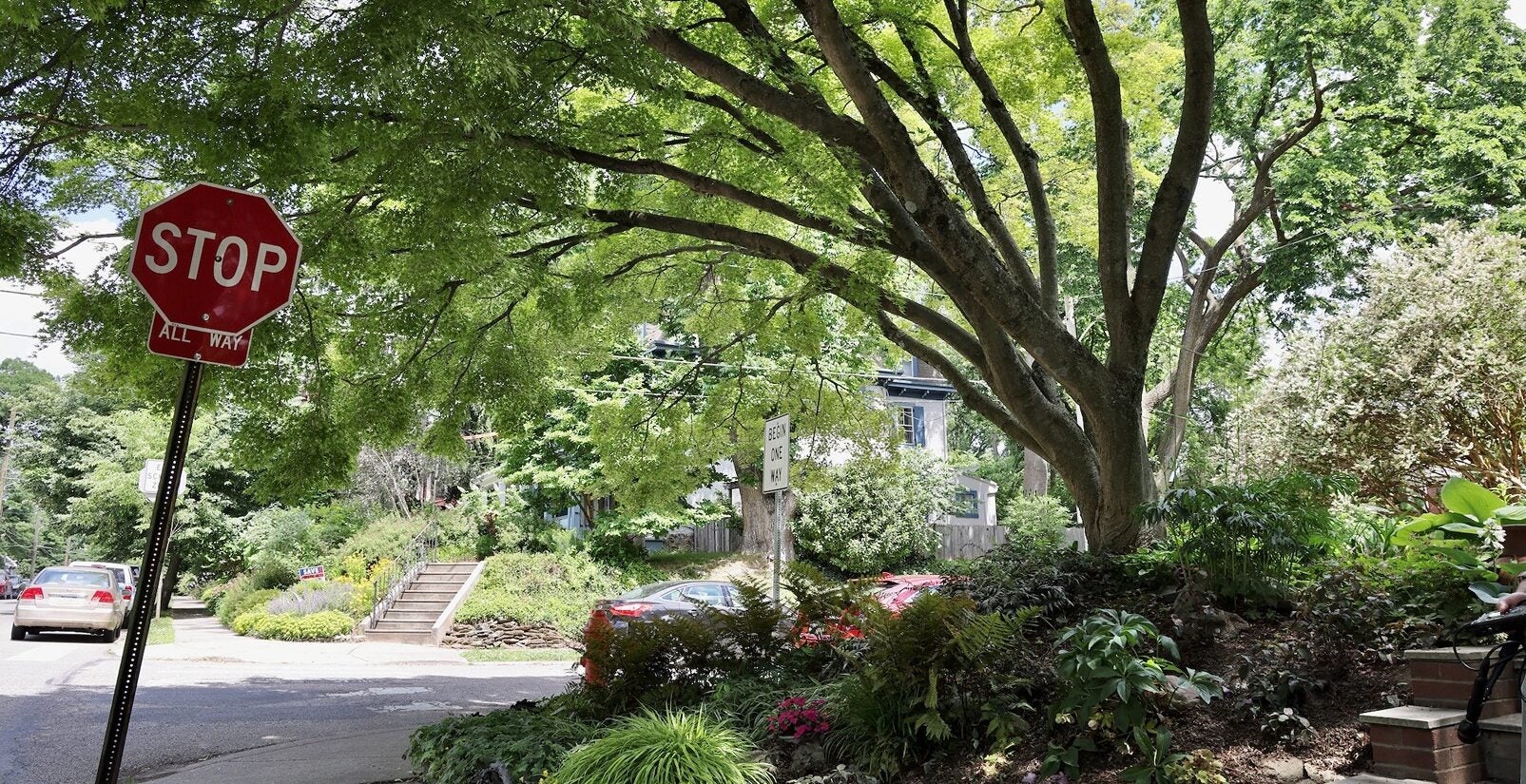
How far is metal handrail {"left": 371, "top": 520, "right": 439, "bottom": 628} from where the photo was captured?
22.0 metres

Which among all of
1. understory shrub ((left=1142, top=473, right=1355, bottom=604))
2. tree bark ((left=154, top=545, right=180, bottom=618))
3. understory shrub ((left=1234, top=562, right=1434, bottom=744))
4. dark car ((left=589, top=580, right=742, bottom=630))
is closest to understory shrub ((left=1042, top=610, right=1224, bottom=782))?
understory shrub ((left=1234, top=562, right=1434, bottom=744))

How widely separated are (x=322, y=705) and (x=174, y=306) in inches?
392

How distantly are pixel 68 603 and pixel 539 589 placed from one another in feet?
29.4

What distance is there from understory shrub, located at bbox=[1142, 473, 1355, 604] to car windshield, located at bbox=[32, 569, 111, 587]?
64.8ft

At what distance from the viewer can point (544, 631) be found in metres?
21.4

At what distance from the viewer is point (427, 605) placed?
22.5 m

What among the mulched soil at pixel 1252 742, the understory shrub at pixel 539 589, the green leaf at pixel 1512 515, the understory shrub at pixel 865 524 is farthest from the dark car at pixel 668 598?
the green leaf at pixel 1512 515

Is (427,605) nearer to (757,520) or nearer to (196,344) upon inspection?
(757,520)

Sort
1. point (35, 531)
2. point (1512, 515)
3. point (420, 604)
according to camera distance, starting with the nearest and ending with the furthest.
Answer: point (1512, 515) → point (420, 604) → point (35, 531)

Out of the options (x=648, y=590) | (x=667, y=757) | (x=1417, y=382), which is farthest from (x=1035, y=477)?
(x=667, y=757)

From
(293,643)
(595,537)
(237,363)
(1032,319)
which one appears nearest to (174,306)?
(237,363)

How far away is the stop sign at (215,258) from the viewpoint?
369 cm

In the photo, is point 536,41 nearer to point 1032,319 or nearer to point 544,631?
point 1032,319

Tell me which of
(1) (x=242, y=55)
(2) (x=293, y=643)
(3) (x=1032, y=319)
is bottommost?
(2) (x=293, y=643)
